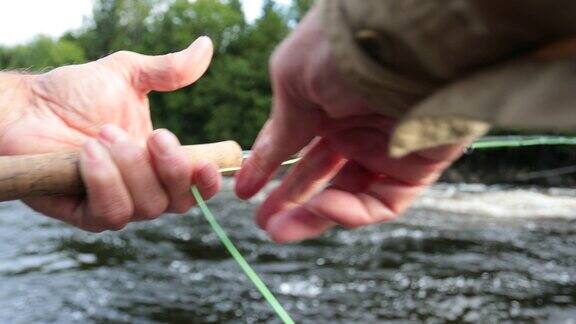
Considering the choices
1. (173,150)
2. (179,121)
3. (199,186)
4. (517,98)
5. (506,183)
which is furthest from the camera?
(179,121)

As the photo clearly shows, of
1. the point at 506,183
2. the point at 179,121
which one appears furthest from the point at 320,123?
the point at 179,121

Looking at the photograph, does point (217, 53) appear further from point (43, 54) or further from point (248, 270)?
point (248, 270)

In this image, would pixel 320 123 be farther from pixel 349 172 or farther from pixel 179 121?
pixel 179 121

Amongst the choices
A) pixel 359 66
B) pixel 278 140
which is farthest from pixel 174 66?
pixel 359 66

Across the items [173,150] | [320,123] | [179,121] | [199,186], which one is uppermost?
[320,123]

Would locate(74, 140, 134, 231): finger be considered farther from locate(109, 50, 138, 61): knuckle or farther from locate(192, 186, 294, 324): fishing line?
locate(109, 50, 138, 61): knuckle

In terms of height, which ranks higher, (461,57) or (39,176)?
(461,57)

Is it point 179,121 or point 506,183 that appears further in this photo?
point 179,121
